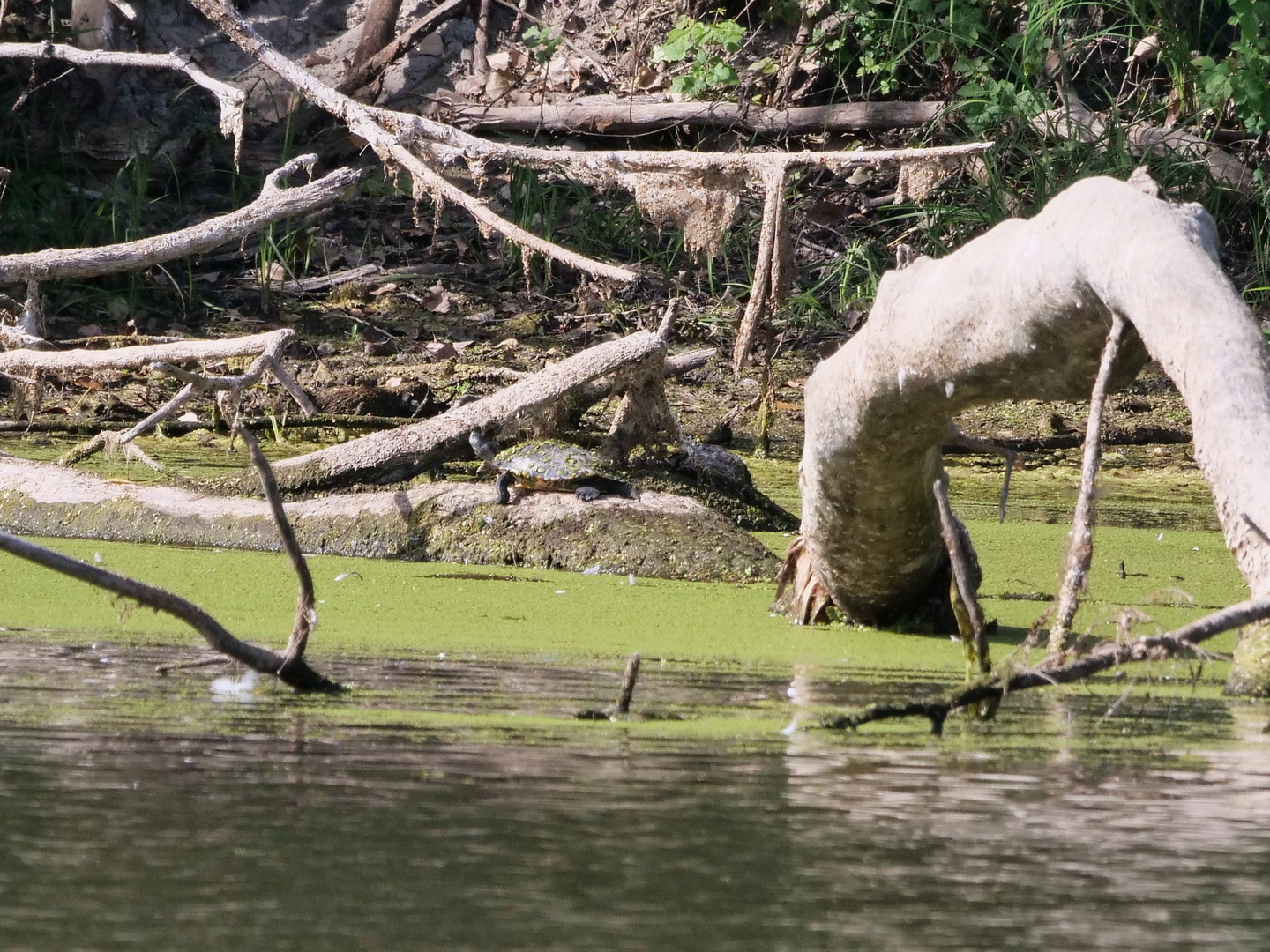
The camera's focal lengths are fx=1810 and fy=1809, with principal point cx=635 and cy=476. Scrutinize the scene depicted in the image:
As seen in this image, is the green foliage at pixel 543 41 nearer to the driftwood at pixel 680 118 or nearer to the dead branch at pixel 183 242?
the driftwood at pixel 680 118

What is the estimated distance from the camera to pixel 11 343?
6008 mm

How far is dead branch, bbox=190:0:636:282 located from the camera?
6301 mm

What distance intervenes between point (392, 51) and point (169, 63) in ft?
12.1

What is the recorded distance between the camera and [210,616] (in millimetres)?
2701

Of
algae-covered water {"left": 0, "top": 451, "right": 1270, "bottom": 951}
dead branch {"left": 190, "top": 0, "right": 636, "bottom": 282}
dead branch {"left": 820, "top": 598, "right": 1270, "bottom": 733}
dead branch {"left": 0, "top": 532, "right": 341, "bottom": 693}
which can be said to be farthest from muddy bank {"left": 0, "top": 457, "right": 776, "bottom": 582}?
dead branch {"left": 820, "top": 598, "right": 1270, "bottom": 733}

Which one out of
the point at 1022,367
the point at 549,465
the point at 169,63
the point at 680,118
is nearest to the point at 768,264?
the point at 549,465

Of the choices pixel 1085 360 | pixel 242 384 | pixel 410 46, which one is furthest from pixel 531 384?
pixel 410 46

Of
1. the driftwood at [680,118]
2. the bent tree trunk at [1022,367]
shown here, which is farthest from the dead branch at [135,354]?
the driftwood at [680,118]

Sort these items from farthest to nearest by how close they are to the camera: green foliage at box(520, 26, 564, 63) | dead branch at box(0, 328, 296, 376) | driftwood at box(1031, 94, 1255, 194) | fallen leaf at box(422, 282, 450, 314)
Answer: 1. green foliage at box(520, 26, 564, 63)
2. fallen leaf at box(422, 282, 450, 314)
3. driftwood at box(1031, 94, 1255, 194)
4. dead branch at box(0, 328, 296, 376)

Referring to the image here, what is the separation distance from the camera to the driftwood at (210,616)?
251 centimetres

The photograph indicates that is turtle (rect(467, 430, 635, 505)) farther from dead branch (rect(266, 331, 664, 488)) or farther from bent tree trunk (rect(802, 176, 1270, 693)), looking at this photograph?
bent tree trunk (rect(802, 176, 1270, 693))

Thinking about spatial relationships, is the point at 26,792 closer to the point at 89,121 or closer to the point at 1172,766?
the point at 1172,766

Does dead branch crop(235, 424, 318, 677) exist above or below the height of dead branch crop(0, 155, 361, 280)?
below

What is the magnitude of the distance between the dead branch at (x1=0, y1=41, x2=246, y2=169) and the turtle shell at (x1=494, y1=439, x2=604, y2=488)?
1859 mm
